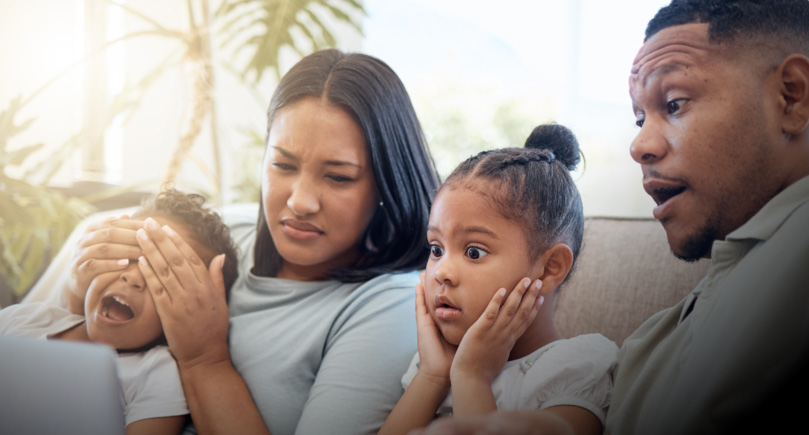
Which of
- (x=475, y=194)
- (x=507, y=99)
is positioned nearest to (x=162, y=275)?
(x=475, y=194)

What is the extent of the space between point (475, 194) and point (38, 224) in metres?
0.82

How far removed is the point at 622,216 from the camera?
1185mm

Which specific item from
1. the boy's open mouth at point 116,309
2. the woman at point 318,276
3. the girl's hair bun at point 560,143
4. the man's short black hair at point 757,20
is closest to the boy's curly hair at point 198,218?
the woman at point 318,276

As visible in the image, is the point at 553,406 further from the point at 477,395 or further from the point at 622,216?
the point at 622,216

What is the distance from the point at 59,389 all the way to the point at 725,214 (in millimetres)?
788

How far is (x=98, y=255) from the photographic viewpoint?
964 mm

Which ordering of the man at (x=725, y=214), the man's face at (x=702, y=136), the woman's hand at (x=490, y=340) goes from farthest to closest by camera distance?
1. the woman's hand at (x=490, y=340)
2. the man's face at (x=702, y=136)
3. the man at (x=725, y=214)

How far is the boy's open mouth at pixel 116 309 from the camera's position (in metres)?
0.95

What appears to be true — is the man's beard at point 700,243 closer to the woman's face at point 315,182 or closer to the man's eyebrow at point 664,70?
the man's eyebrow at point 664,70

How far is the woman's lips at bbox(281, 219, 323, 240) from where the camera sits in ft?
3.51

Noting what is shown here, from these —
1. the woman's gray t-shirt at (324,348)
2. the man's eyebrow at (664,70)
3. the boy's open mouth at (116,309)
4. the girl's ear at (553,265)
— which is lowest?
the woman's gray t-shirt at (324,348)

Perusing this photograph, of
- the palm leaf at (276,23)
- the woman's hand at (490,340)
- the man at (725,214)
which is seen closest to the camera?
the man at (725,214)

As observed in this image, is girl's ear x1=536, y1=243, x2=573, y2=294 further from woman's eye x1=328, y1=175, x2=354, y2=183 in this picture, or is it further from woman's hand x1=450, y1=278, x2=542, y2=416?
woman's eye x1=328, y1=175, x2=354, y2=183

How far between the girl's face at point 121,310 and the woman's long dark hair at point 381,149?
267mm
